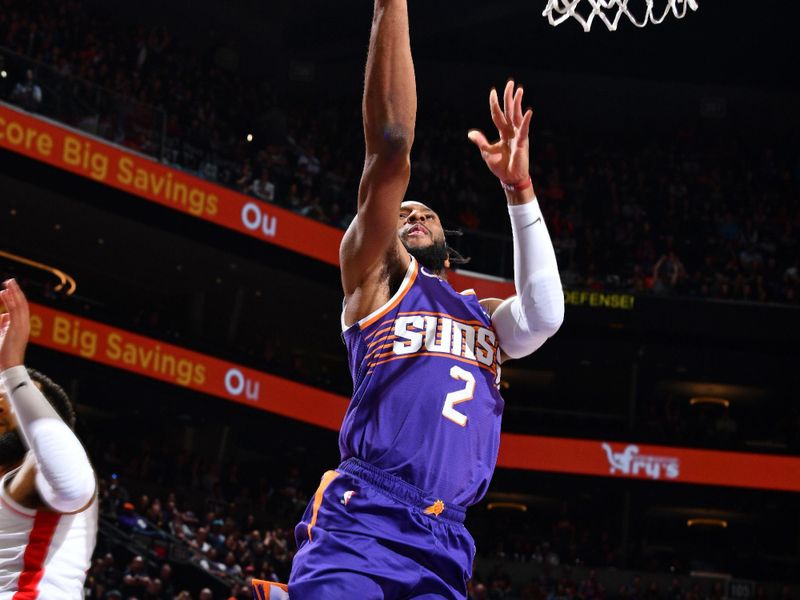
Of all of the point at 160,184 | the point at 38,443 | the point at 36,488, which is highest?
the point at 160,184

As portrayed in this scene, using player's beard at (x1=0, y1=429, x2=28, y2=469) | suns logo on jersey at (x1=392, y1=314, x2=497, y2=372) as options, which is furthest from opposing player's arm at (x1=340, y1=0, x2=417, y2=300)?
player's beard at (x1=0, y1=429, x2=28, y2=469)

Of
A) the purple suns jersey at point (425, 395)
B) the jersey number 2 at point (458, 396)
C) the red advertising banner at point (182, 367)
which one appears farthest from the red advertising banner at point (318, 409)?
the jersey number 2 at point (458, 396)

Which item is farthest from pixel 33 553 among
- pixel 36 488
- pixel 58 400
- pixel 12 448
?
pixel 58 400

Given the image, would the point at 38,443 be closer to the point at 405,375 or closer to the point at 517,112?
the point at 405,375

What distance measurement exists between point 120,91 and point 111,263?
442 centimetres

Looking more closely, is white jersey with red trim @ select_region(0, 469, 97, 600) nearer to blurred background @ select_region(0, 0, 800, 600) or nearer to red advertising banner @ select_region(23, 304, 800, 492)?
blurred background @ select_region(0, 0, 800, 600)

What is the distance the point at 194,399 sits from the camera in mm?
20234

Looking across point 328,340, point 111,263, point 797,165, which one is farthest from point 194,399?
point 797,165

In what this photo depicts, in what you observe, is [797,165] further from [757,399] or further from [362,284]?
[362,284]

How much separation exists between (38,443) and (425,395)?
1.13 metres

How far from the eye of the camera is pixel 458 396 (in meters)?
3.44

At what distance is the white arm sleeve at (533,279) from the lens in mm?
3566

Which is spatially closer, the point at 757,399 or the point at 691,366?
the point at 691,366

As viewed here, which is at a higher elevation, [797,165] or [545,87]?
[545,87]
